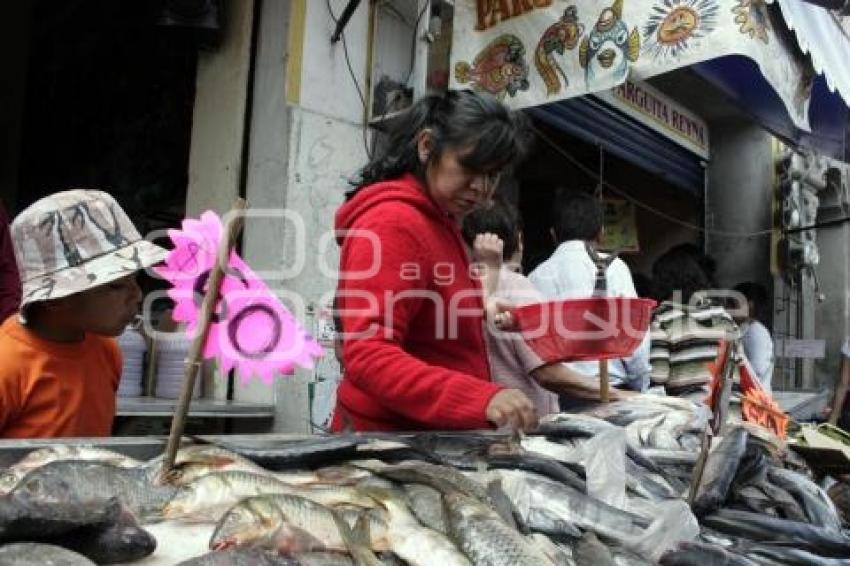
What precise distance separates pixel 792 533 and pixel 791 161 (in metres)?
8.04

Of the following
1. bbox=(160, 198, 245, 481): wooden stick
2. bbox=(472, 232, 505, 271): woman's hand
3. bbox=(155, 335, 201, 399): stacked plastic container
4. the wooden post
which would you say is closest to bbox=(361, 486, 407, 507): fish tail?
bbox=(160, 198, 245, 481): wooden stick

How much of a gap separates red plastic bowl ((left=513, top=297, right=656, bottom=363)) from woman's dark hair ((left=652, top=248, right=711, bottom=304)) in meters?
2.52

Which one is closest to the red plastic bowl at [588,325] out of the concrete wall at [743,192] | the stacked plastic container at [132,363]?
the stacked plastic container at [132,363]

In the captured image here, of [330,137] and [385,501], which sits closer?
[385,501]

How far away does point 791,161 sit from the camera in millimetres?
9016

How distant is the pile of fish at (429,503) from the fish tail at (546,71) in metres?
2.91

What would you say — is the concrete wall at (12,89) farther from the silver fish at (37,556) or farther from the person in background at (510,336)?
the silver fish at (37,556)

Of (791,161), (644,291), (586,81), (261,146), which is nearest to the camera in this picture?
(586,81)

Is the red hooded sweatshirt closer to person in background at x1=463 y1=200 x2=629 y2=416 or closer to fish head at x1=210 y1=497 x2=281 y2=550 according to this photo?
person in background at x1=463 y1=200 x2=629 y2=416

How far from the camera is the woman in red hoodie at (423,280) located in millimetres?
2068

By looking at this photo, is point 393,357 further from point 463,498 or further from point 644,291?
point 644,291

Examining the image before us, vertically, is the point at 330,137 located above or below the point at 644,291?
above

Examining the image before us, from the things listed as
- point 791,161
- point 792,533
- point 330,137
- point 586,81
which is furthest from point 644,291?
point 792,533

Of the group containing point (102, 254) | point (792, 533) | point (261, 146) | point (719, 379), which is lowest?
point (792, 533)
